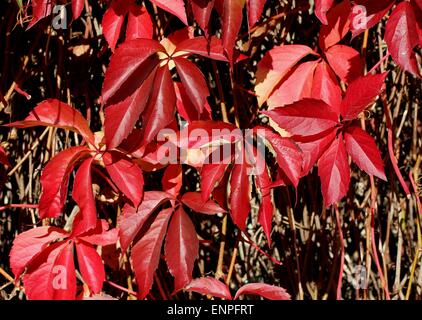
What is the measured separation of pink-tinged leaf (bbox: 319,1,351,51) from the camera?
1040mm

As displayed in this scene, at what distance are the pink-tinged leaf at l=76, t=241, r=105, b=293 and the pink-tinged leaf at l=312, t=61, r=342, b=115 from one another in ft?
1.68

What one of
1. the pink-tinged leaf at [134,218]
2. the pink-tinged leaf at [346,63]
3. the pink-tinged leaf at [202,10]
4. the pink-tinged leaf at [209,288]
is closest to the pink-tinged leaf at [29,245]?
the pink-tinged leaf at [134,218]

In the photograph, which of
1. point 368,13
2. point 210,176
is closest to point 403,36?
point 368,13

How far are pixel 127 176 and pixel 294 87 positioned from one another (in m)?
0.35

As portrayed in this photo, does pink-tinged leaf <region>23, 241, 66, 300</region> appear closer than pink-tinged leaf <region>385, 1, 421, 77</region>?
No

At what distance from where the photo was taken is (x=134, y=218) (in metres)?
1.00

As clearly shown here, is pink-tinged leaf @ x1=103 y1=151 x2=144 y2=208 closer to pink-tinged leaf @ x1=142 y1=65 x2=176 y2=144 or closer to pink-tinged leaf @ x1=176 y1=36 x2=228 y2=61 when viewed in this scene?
pink-tinged leaf @ x1=142 y1=65 x2=176 y2=144

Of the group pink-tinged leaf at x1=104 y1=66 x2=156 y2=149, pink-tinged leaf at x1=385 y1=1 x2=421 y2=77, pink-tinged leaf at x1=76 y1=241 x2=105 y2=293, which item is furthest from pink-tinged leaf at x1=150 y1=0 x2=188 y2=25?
pink-tinged leaf at x1=76 y1=241 x2=105 y2=293

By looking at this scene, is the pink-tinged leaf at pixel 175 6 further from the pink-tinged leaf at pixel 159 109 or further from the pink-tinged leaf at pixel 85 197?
the pink-tinged leaf at pixel 85 197

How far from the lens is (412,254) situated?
133 centimetres

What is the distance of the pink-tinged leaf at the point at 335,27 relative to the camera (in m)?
1.04

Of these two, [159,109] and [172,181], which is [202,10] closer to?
[159,109]

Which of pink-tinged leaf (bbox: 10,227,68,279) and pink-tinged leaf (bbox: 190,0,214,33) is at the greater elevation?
pink-tinged leaf (bbox: 190,0,214,33)
